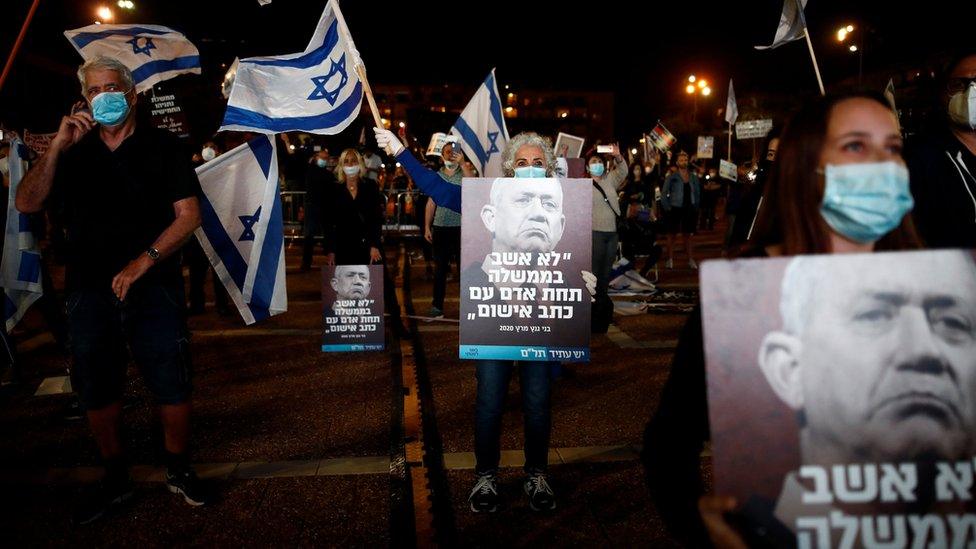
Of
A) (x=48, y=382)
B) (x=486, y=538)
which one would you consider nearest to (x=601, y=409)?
(x=486, y=538)

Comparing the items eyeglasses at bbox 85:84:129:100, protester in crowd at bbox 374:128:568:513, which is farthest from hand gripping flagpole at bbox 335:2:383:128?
eyeglasses at bbox 85:84:129:100

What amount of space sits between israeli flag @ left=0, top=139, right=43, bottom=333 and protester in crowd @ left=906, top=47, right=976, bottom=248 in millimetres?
6016

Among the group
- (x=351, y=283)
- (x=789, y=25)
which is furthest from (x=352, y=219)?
(x=789, y=25)

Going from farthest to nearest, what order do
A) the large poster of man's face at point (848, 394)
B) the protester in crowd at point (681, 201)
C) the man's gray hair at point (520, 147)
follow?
the protester in crowd at point (681, 201), the man's gray hair at point (520, 147), the large poster of man's face at point (848, 394)

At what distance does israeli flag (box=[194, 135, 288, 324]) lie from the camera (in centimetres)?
466

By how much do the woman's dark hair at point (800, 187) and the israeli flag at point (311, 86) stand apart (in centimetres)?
357

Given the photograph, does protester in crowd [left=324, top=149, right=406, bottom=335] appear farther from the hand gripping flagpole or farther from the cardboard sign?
the cardboard sign

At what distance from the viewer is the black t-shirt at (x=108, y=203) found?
11.1ft

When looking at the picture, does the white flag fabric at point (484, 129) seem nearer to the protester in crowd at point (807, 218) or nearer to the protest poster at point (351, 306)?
the protest poster at point (351, 306)

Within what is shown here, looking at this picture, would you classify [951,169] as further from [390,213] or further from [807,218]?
[390,213]

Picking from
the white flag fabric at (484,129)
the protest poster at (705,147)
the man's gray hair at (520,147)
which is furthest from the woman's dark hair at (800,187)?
the protest poster at (705,147)

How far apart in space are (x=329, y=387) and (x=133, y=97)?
3.03 meters

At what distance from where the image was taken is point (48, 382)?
5875 millimetres

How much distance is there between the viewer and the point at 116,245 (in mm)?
3404
